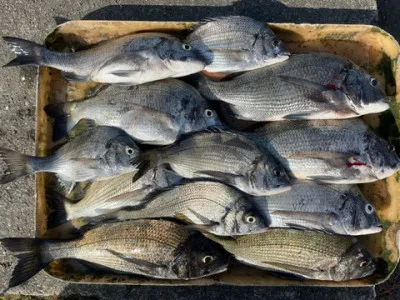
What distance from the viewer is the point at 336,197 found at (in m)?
2.79

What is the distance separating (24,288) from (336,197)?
8.50 ft

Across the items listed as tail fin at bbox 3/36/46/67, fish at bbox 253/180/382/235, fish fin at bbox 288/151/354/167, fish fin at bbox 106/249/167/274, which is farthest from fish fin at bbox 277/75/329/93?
tail fin at bbox 3/36/46/67

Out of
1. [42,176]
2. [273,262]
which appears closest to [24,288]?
[42,176]

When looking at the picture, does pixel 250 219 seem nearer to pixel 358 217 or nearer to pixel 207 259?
pixel 207 259

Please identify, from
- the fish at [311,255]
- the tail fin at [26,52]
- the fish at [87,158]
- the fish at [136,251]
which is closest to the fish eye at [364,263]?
the fish at [311,255]

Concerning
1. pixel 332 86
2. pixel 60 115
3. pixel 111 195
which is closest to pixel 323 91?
pixel 332 86

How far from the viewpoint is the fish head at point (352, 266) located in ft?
8.89

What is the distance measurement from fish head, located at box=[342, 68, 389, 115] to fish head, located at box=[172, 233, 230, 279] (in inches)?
56.1

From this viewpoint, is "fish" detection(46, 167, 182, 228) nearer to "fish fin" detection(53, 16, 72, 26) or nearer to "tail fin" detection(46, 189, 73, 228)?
"tail fin" detection(46, 189, 73, 228)

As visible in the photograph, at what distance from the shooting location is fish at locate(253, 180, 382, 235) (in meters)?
2.74

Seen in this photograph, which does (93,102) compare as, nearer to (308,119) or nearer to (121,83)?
(121,83)

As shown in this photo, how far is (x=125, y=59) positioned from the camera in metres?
2.77

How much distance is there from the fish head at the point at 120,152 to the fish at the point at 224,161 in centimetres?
5

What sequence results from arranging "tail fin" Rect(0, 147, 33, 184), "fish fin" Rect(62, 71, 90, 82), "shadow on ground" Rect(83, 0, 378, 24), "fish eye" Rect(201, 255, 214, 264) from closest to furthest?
"fish eye" Rect(201, 255, 214, 264), "tail fin" Rect(0, 147, 33, 184), "fish fin" Rect(62, 71, 90, 82), "shadow on ground" Rect(83, 0, 378, 24)
